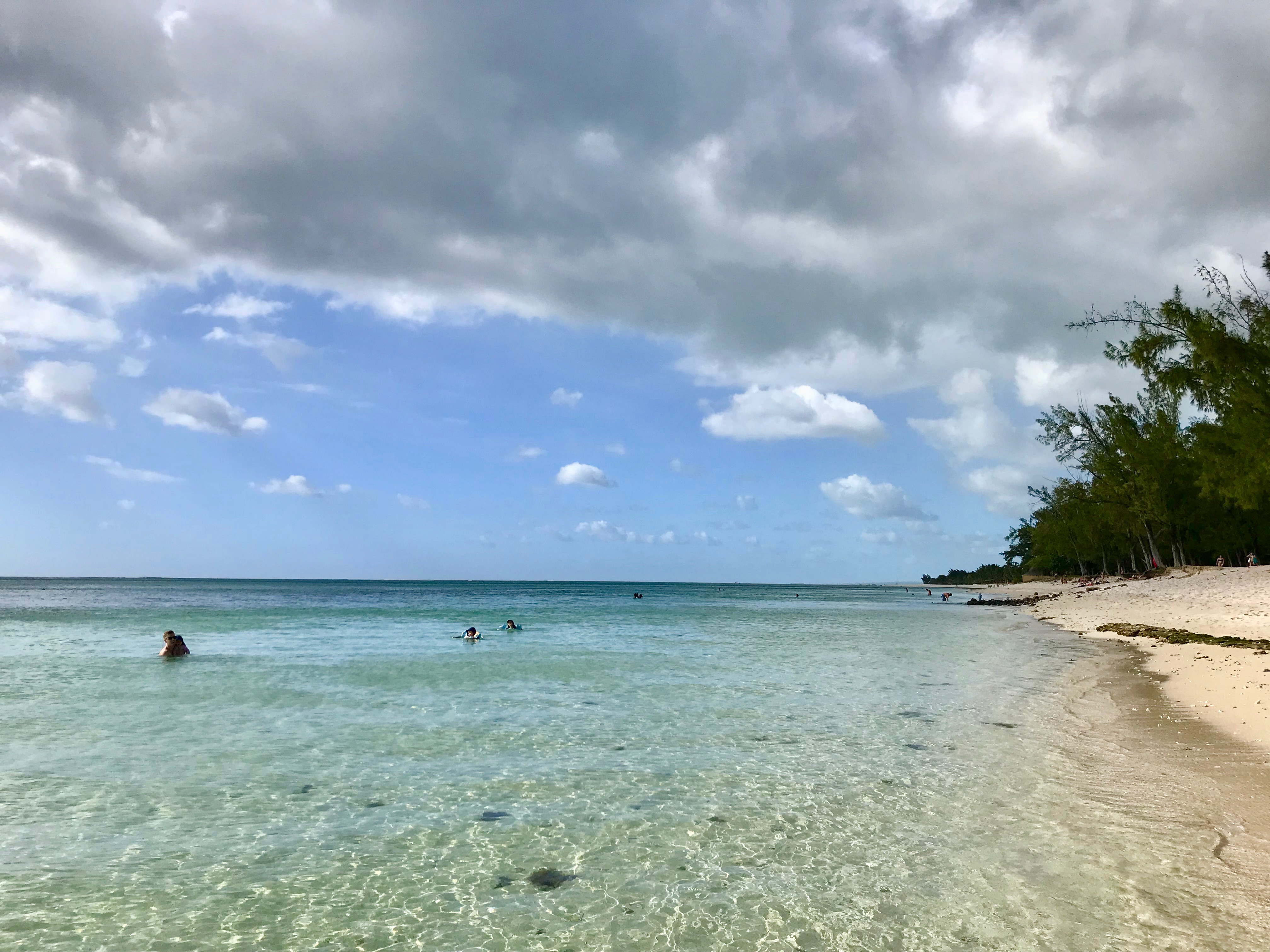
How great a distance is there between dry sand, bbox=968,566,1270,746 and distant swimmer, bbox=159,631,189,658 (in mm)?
25540

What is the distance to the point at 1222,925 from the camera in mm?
4922

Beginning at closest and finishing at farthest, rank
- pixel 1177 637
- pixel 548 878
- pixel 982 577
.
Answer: pixel 548 878, pixel 1177 637, pixel 982 577

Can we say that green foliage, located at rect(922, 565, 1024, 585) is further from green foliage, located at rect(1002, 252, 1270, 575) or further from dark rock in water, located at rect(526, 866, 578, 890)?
dark rock in water, located at rect(526, 866, 578, 890)

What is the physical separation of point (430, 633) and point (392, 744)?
23.4 m

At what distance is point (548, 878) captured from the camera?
6082mm

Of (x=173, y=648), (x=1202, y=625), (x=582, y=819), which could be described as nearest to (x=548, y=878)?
(x=582, y=819)

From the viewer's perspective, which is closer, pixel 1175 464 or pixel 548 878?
pixel 548 878

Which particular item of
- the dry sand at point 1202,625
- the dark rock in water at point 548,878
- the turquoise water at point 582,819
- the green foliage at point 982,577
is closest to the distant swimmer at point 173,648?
the turquoise water at point 582,819

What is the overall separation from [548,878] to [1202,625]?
28.5 metres

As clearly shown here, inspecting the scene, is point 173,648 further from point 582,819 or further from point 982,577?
point 982,577

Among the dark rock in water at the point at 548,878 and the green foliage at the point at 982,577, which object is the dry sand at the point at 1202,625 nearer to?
the dark rock in water at the point at 548,878

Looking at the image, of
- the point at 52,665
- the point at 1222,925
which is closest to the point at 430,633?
the point at 52,665

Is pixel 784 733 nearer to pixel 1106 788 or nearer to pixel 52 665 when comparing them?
pixel 1106 788

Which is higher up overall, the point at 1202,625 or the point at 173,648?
the point at 1202,625
